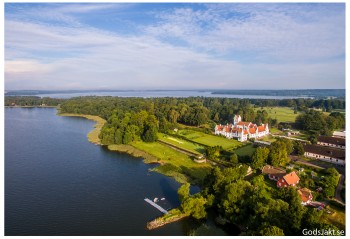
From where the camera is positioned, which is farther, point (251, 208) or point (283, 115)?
point (283, 115)

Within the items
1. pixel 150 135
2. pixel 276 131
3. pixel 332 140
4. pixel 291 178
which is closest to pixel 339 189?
pixel 291 178

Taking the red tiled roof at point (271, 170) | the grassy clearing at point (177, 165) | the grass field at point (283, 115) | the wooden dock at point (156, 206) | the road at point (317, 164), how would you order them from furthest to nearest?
1. the grass field at point (283, 115)
2. the road at point (317, 164)
3. the grassy clearing at point (177, 165)
4. the red tiled roof at point (271, 170)
5. the wooden dock at point (156, 206)

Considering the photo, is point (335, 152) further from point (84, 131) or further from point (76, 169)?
point (84, 131)

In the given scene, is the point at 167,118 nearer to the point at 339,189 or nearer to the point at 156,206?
the point at 156,206

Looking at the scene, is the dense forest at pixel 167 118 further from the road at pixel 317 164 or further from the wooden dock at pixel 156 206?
the wooden dock at pixel 156 206

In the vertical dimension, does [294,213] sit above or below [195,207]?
above

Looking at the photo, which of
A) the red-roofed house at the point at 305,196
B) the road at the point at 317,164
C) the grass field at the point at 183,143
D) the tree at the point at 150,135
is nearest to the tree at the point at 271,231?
the red-roofed house at the point at 305,196

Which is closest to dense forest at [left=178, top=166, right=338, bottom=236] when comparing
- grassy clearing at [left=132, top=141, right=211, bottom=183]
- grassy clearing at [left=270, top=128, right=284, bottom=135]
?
grassy clearing at [left=132, top=141, right=211, bottom=183]

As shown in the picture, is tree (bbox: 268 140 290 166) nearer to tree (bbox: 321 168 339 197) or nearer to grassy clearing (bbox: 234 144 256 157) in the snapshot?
grassy clearing (bbox: 234 144 256 157)
